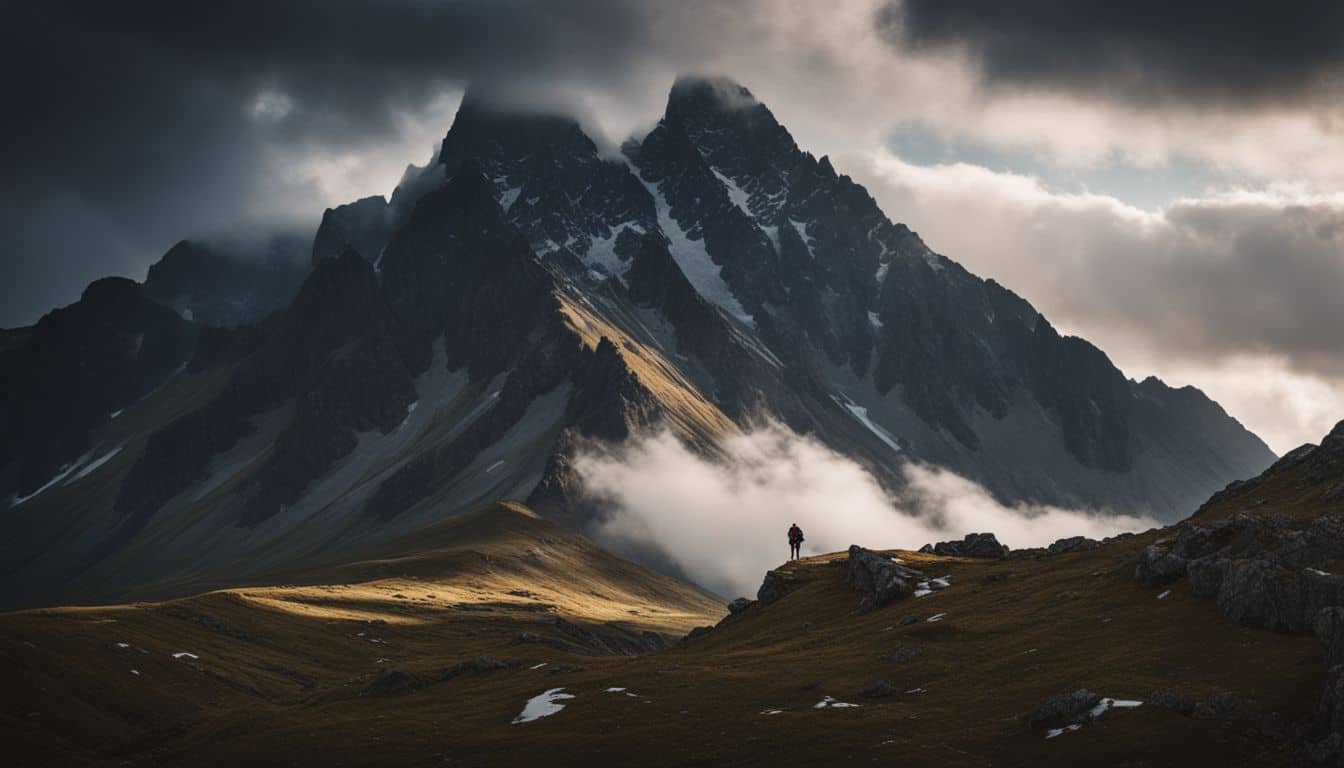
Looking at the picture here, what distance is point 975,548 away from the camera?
136 m

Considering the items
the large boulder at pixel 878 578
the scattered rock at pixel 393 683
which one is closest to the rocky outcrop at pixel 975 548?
the large boulder at pixel 878 578

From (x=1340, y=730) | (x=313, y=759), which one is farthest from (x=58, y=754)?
(x=1340, y=730)


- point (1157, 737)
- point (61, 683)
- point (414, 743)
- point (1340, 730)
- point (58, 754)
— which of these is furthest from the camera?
point (61, 683)

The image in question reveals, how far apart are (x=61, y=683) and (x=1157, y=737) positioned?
94379 millimetres

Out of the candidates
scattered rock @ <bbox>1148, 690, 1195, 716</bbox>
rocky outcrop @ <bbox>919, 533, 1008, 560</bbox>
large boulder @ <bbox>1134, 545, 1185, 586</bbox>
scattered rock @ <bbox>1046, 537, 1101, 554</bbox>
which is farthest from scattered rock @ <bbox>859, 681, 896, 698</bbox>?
rocky outcrop @ <bbox>919, 533, 1008, 560</bbox>

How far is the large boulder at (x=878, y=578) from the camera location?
10538 centimetres

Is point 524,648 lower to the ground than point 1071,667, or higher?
lower

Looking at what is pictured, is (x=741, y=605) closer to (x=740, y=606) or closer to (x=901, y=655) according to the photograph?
(x=740, y=606)

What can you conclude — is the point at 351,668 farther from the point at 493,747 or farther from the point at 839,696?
the point at 839,696

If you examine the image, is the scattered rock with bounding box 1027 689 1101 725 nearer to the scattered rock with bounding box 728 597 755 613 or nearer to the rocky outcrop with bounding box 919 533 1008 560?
the scattered rock with bounding box 728 597 755 613

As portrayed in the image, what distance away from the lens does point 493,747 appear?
7631 centimetres

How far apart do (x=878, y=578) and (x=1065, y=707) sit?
46107mm

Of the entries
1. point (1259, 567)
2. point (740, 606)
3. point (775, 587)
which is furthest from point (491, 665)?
point (1259, 567)

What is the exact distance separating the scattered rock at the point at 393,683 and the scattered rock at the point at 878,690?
153ft
